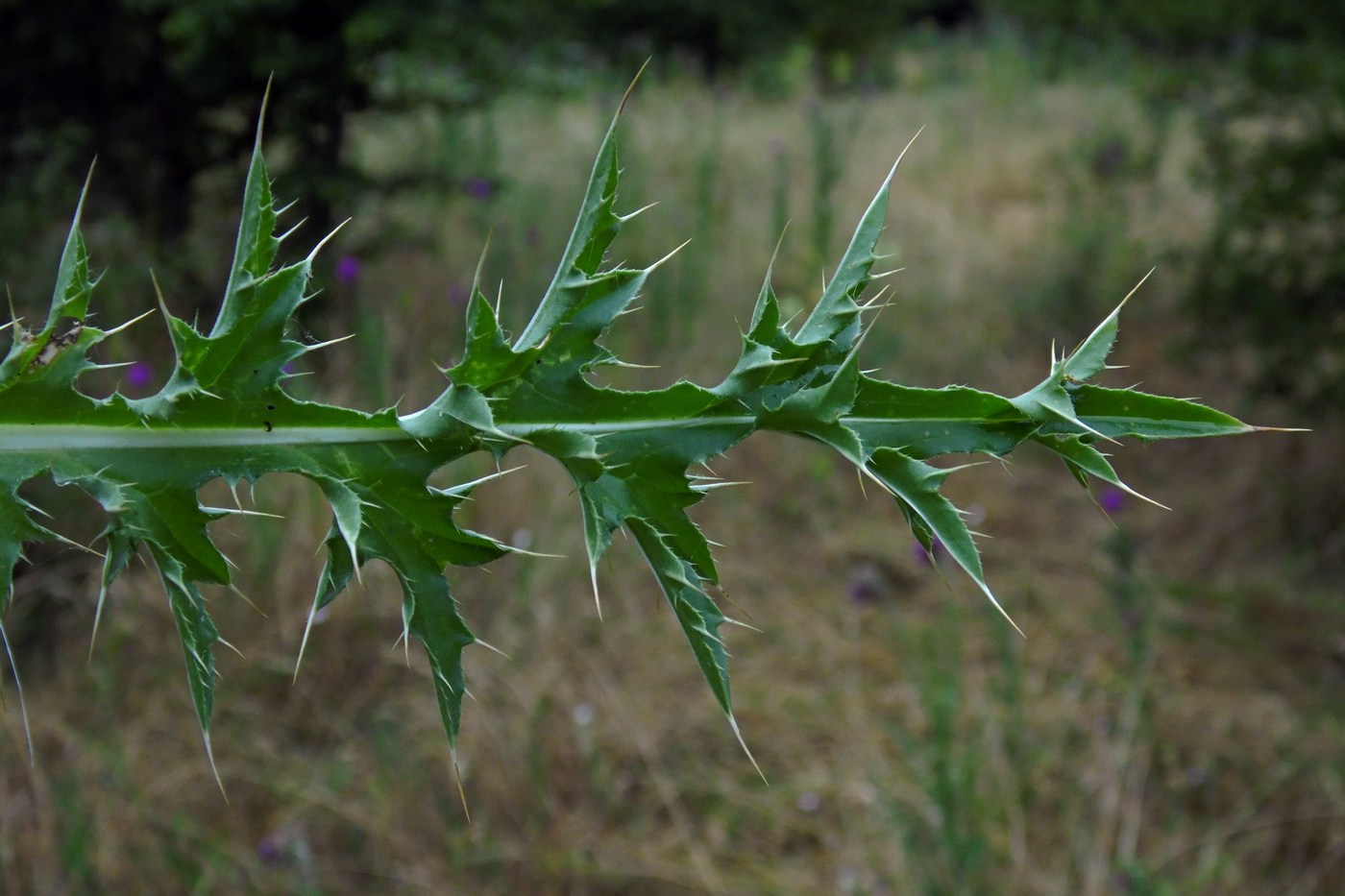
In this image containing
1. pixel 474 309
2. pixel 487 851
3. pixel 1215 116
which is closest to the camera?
pixel 474 309

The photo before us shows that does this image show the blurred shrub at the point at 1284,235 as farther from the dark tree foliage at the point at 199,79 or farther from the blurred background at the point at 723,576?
the dark tree foliage at the point at 199,79

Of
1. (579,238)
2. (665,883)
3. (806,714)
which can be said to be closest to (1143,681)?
(806,714)

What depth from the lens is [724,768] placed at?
3.50 meters

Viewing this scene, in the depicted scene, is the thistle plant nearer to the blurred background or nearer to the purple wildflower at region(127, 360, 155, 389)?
the blurred background

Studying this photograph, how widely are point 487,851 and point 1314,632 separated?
298 cm

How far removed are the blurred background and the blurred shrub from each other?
2cm

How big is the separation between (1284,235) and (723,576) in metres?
2.71

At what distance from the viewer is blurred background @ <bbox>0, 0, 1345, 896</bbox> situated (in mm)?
3047

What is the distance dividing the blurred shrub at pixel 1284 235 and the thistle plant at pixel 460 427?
4107 millimetres

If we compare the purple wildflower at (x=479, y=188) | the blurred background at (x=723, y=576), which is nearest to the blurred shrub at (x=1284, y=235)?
the blurred background at (x=723, y=576)

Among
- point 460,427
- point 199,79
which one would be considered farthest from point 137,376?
point 460,427

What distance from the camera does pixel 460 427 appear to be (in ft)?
3.06

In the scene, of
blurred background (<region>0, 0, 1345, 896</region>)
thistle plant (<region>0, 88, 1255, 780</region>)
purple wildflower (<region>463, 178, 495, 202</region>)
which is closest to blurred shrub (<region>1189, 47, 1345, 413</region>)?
blurred background (<region>0, 0, 1345, 896</region>)

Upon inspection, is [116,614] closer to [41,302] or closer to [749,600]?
[41,302]
